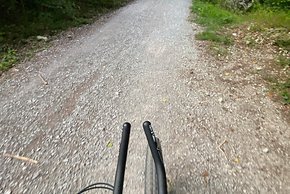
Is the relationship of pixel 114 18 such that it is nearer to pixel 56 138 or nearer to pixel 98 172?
pixel 56 138

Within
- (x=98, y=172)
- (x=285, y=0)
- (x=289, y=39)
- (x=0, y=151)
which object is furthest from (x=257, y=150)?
(x=285, y=0)

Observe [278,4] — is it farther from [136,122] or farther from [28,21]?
[136,122]

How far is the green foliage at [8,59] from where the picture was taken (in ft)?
15.8

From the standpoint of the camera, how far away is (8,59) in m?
5.08

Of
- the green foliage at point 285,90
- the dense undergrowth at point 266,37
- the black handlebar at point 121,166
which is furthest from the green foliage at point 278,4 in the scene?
the black handlebar at point 121,166

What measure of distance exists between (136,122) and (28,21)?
215 inches

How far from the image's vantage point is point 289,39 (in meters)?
5.93

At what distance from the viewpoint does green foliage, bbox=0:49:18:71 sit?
4.81 meters

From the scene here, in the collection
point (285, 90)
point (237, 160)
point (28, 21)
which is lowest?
point (285, 90)

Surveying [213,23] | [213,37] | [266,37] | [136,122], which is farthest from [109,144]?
[213,23]

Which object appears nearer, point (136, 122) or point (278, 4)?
point (136, 122)

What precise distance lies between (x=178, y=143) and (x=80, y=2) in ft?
30.2

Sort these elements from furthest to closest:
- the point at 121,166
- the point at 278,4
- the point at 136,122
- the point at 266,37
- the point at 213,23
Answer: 1. the point at 278,4
2. the point at 213,23
3. the point at 266,37
4. the point at 136,122
5. the point at 121,166

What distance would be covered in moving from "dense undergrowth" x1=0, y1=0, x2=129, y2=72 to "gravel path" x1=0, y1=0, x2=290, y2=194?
765mm
